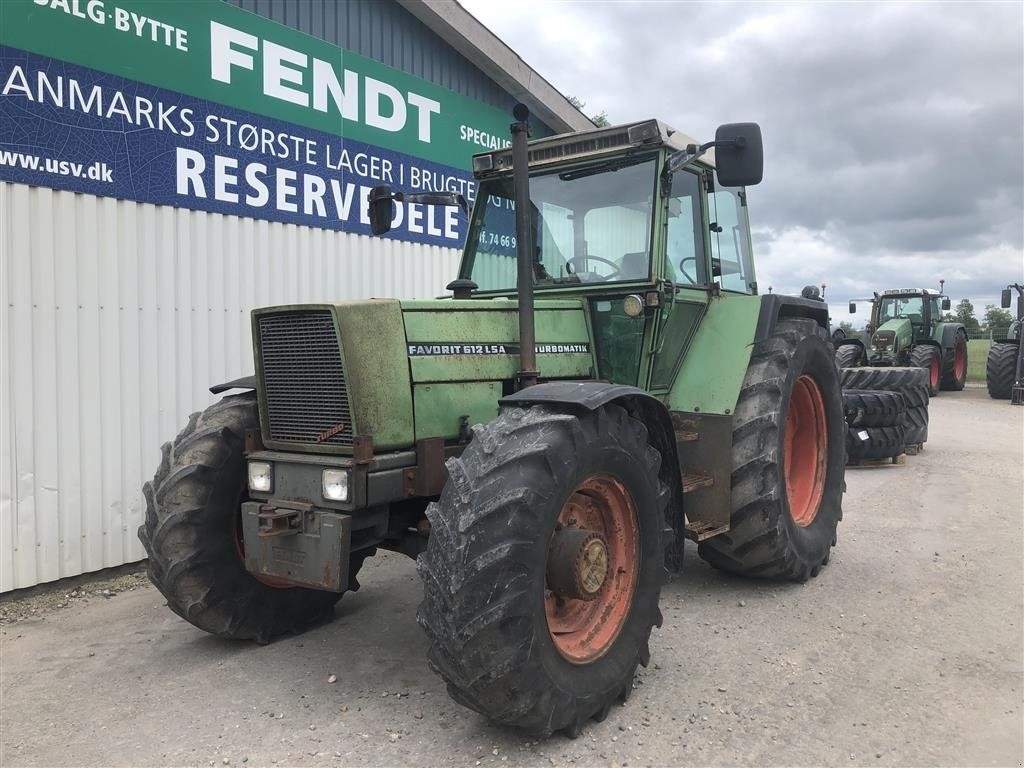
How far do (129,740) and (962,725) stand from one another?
138 inches

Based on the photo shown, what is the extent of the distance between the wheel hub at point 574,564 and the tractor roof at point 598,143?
91.5 inches

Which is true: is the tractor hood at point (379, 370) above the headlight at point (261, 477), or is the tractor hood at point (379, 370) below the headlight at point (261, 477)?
above

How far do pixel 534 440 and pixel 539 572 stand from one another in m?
0.51

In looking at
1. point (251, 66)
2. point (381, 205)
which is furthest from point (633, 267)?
point (251, 66)

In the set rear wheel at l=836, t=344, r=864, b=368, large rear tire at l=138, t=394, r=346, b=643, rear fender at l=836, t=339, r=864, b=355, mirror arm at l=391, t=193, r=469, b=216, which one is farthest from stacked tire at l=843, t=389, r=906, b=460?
rear fender at l=836, t=339, r=864, b=355

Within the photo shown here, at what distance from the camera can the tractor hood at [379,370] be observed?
346cm

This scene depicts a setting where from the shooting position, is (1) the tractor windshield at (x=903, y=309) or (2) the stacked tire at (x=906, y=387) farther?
(1) the tractor windshield at (x=903, y=309)

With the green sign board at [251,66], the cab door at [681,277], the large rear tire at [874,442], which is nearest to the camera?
the cab door at [681,277]

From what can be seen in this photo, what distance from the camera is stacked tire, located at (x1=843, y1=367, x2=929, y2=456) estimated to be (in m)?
10.3

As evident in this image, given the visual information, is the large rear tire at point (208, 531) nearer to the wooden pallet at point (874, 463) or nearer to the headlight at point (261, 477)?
the headlight at point (261, 477)

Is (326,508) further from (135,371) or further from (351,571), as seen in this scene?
(135,371)

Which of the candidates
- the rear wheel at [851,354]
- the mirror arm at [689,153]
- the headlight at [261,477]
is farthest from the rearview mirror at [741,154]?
the rear wheel at [851,354]

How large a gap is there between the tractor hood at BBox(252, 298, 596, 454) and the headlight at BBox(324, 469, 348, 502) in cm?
12

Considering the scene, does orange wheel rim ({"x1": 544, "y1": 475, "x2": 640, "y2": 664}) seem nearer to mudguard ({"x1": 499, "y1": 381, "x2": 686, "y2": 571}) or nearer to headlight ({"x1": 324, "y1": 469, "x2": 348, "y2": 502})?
mudguard ({"x1": 499, "y1": 381, "x2": 686, "y2": 571})
